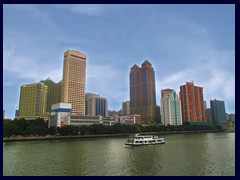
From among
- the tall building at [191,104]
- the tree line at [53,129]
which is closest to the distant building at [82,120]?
the tree line at [53,129]

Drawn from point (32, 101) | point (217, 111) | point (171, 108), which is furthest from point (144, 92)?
point (32, 101)

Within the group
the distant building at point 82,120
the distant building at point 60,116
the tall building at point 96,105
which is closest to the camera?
the distant building at point 60,116

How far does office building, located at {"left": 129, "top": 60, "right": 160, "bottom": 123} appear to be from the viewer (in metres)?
113

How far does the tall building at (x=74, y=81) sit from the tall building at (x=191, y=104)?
4391 cm

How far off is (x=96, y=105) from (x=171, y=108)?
3758cm

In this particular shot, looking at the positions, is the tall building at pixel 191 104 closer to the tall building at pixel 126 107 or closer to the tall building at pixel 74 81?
the tall building at pixel 74 81

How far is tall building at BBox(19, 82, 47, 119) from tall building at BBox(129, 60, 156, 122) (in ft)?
164

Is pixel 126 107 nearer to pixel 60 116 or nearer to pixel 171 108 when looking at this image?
pixel 171 108

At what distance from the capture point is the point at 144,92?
118812 millimetres

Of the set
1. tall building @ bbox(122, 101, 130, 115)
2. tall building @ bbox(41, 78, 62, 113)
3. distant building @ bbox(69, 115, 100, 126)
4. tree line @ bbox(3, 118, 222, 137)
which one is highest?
tall building @ bbox(41, 78, 62, 113)

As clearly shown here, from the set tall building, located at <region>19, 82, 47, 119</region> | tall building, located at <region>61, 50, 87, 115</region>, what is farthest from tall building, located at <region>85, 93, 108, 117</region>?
tall building, located at <region>19, 82, 47, 119</region>

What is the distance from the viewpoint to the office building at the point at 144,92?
113344 millimetres

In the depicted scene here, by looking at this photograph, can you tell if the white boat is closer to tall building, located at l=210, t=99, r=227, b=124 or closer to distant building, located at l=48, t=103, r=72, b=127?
distant building, located at l=48, t=103, r=72, b=127
